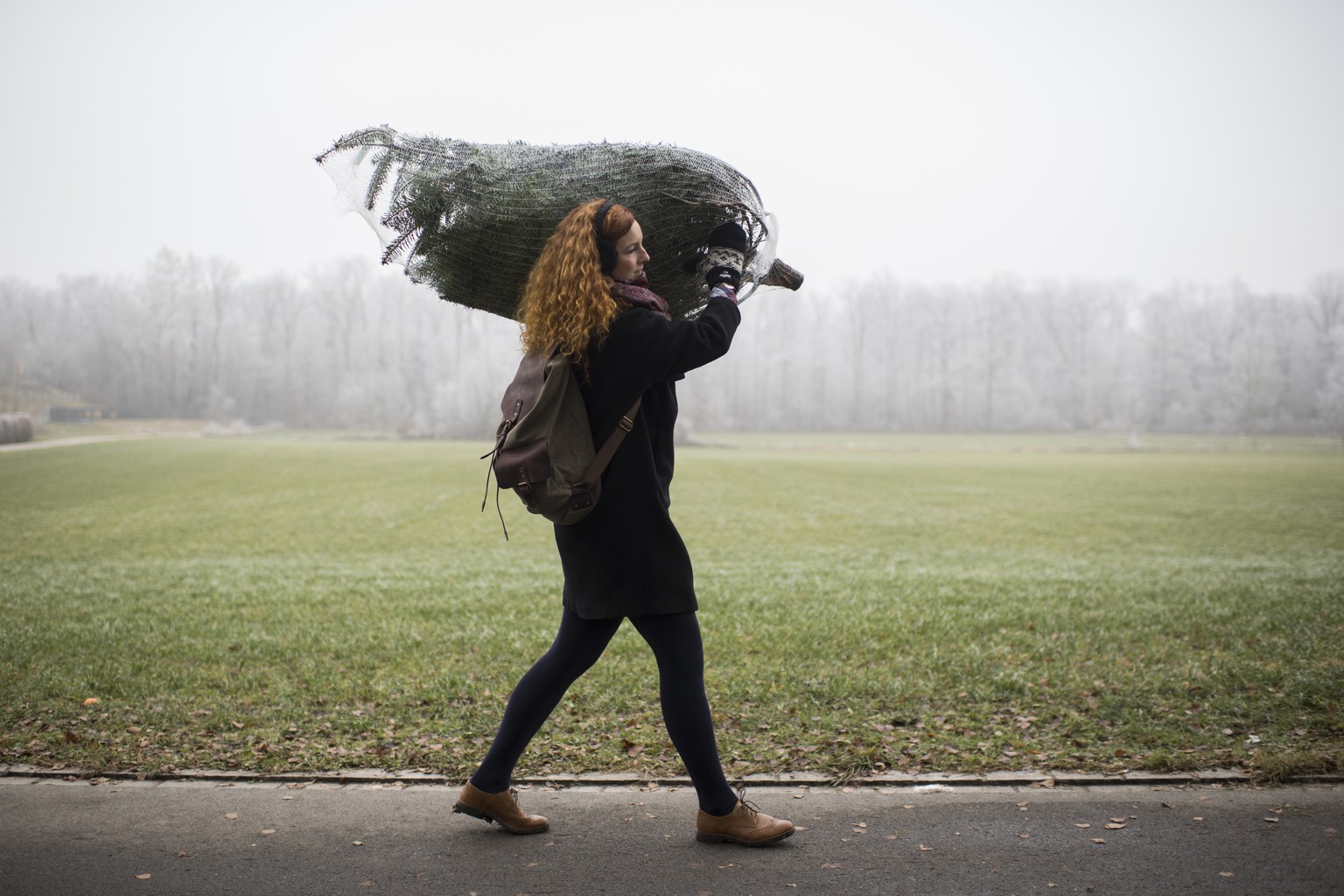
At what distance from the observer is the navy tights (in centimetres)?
311

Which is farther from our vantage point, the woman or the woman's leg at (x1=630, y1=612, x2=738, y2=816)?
the woman's leg at (x1=630, y1=612, x2=738, y2=816)

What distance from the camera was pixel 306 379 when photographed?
274ft

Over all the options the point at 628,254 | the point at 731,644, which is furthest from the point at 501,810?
the point at 731,644

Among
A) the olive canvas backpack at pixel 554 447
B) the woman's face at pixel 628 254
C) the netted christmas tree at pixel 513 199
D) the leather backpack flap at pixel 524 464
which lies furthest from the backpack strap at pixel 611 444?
the netted christmas tree at pixel 513 199

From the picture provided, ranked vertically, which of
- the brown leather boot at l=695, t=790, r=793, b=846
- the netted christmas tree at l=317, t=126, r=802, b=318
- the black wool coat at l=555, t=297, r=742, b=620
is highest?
the netted christmas tree at l=317, t=126, r=802, b=318

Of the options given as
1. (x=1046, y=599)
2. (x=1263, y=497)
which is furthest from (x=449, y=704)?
(x=1263, y=497)

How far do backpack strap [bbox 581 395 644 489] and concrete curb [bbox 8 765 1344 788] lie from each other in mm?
1506

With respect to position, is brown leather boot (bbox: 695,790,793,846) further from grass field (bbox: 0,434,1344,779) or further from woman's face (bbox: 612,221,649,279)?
woman's face (bbox: 612,221,649,279)

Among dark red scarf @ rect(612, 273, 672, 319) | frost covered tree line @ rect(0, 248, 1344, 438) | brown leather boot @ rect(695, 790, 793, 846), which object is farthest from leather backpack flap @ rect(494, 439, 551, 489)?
frost covered tree line @ rect(0, 248, 1344, 438)

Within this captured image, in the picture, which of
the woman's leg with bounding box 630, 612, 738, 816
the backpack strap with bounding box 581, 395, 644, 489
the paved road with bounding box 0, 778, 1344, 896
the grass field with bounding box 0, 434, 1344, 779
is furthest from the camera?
the grass field with bounding box 0, 434, 1344, 779

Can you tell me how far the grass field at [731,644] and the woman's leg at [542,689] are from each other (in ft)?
2.52

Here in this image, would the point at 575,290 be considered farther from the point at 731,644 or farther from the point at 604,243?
the point at 731,644

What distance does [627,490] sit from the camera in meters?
3.03

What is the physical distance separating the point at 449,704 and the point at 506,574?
649 centimetres
